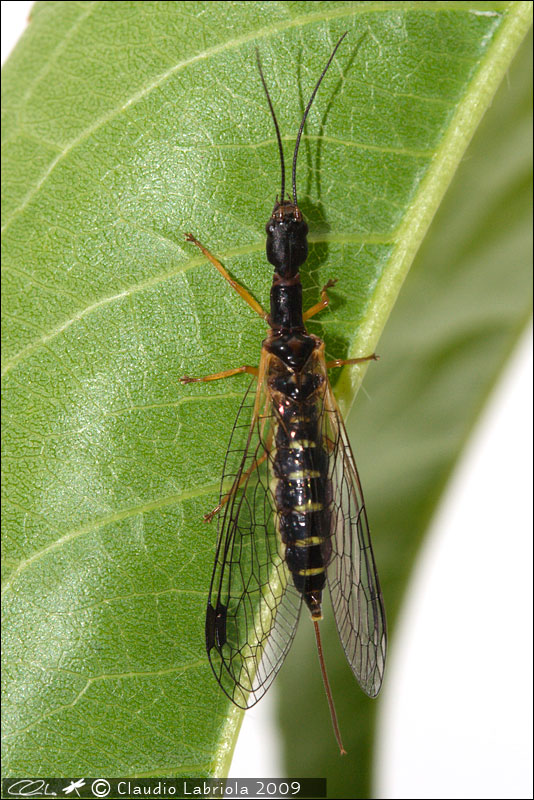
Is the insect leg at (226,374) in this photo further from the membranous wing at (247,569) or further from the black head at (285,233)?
the black head at (285,233)

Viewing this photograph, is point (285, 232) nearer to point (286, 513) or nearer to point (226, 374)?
point (226, 374)

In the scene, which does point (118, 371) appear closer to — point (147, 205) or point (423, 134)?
point (147, 205)

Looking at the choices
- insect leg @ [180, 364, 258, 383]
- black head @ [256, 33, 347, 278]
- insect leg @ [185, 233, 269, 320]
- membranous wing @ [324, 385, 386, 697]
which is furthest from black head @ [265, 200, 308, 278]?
membranous wing @ [324, 385, 386, 697]

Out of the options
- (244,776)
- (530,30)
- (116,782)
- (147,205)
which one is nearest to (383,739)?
(244,776)

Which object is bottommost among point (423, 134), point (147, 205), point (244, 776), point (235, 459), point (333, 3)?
point (244, 776)

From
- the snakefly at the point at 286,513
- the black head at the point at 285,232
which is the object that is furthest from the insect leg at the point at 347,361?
the black head at the point at 285,232

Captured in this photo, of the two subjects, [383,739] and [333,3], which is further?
[383,739]

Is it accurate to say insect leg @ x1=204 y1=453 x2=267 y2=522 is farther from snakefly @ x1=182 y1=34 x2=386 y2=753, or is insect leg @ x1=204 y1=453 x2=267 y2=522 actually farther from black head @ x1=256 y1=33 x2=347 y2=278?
black head @ x1=256 y1=33 x2=347 y2=278
